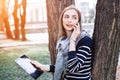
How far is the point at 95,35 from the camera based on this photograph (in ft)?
11.2

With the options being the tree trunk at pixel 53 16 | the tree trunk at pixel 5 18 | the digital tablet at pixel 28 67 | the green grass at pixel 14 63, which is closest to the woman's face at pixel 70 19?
the digital tablet at pixel 28 67

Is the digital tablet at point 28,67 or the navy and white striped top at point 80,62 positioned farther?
the digital tablet at point 28,67

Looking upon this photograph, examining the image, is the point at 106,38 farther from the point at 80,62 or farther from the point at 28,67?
the point at 28,67

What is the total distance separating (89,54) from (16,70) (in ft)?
21.9

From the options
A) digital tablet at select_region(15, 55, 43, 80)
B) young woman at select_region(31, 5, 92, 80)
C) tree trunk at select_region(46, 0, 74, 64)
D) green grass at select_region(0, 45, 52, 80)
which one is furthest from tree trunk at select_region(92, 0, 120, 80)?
green grass at select_region(0, 45, 52, 80)

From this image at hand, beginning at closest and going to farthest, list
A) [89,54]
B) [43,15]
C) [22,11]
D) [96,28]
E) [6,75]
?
1. [89,54]
2. [96,28]
3. [6,75]
4. [22,11]
5. [43,15]

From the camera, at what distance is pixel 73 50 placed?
3.02 meters

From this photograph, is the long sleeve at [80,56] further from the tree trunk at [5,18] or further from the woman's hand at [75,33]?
the tree trunk at [5,18]

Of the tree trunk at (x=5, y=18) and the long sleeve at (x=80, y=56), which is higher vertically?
the long sleeve at (x=80, y=56)

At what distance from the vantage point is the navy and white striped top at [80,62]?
3.02 metres

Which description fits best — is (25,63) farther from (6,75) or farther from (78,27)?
(6,75)

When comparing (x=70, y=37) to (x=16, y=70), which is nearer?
(x=70, y=37)

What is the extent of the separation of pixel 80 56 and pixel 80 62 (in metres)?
0.06

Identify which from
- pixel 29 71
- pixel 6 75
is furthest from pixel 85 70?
pixel 6 75
